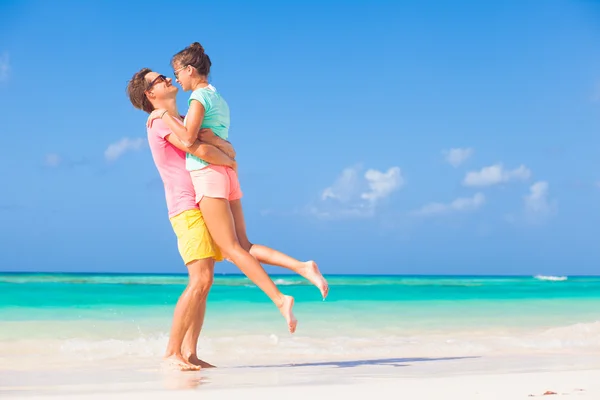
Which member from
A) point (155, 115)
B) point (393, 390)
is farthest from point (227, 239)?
point (393, 390)

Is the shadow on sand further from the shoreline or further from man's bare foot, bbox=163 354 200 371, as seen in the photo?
the shoreline

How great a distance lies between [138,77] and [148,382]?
1.73 meters

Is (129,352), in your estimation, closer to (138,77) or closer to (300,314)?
(138,77)

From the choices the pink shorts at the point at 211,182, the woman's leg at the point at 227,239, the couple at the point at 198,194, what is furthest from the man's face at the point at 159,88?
the woman's leg at the point at 227,239

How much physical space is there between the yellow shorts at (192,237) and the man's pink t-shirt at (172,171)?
42mm

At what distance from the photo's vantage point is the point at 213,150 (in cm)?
410

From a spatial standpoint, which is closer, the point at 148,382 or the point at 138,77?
the point at 148,382

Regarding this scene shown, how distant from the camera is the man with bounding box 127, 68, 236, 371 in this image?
4.14m

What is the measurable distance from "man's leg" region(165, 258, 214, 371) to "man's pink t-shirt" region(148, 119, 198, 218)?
12.8 inches

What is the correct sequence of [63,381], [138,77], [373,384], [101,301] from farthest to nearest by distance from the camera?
[101,301]
[138,77]
[63,381]
[373,384]

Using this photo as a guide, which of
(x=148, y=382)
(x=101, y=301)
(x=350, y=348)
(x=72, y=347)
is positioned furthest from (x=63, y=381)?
(x=101, y=301)

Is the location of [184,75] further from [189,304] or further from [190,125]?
[189,304]

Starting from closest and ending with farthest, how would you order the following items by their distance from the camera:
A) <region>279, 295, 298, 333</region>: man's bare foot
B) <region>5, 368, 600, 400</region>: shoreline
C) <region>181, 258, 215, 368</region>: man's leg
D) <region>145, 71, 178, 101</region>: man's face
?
1. <region>5, 368, 600, 400</region>: shoreline
2. <region>279, 295, 298, 333</region>: man's bare foot
3. <region>181, 258, 215, 368</region>: man's leg
4. <region>145, 71, 178, 101</region>: man's face

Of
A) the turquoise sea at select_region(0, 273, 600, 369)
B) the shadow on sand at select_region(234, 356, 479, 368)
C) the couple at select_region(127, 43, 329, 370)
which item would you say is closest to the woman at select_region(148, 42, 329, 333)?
the couple at select_region(127, 43, 329, 370)
